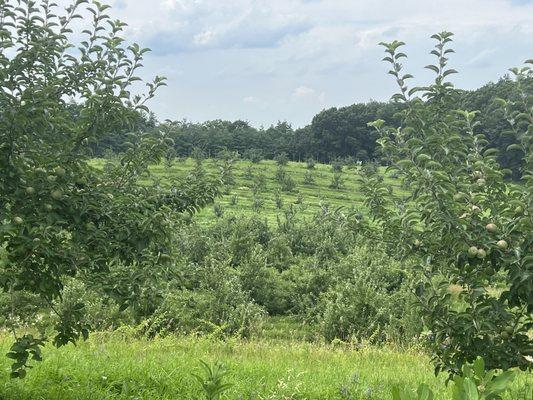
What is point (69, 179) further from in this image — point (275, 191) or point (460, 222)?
point (275, 191)

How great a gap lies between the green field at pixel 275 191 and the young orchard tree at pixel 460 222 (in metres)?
31.5

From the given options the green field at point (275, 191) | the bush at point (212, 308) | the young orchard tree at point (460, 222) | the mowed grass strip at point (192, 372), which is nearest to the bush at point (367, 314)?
the bush at point (212, 308)

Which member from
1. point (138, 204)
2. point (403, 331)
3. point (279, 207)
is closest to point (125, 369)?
point (138, 204)

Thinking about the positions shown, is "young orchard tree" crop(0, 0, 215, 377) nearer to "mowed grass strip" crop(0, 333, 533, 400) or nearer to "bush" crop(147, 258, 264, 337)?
"mowed grass strip" crop(0, 333, 533, 400)

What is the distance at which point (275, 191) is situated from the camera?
165 ft

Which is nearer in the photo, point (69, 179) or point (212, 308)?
point (69, 179)

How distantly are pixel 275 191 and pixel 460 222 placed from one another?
46.4 meters

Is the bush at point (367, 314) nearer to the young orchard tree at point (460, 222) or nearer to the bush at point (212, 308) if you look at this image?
the bush at point (212, 308)

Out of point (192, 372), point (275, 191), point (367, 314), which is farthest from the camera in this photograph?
point (275, 191)

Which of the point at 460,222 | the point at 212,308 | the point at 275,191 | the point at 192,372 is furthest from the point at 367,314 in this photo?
the point at 275,191

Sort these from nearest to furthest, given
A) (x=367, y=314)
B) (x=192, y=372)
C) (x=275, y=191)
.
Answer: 1. (x=192, y=372)
2. (x=367, y=314)
3. (x=275, y=191)

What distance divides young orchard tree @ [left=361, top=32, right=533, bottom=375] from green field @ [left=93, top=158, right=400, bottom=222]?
1240 inches

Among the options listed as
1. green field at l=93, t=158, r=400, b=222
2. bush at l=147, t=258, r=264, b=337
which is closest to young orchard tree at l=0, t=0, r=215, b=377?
bush at l=147, t=258, r=264, b=337

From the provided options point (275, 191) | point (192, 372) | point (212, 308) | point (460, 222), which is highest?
point (460, 222)
